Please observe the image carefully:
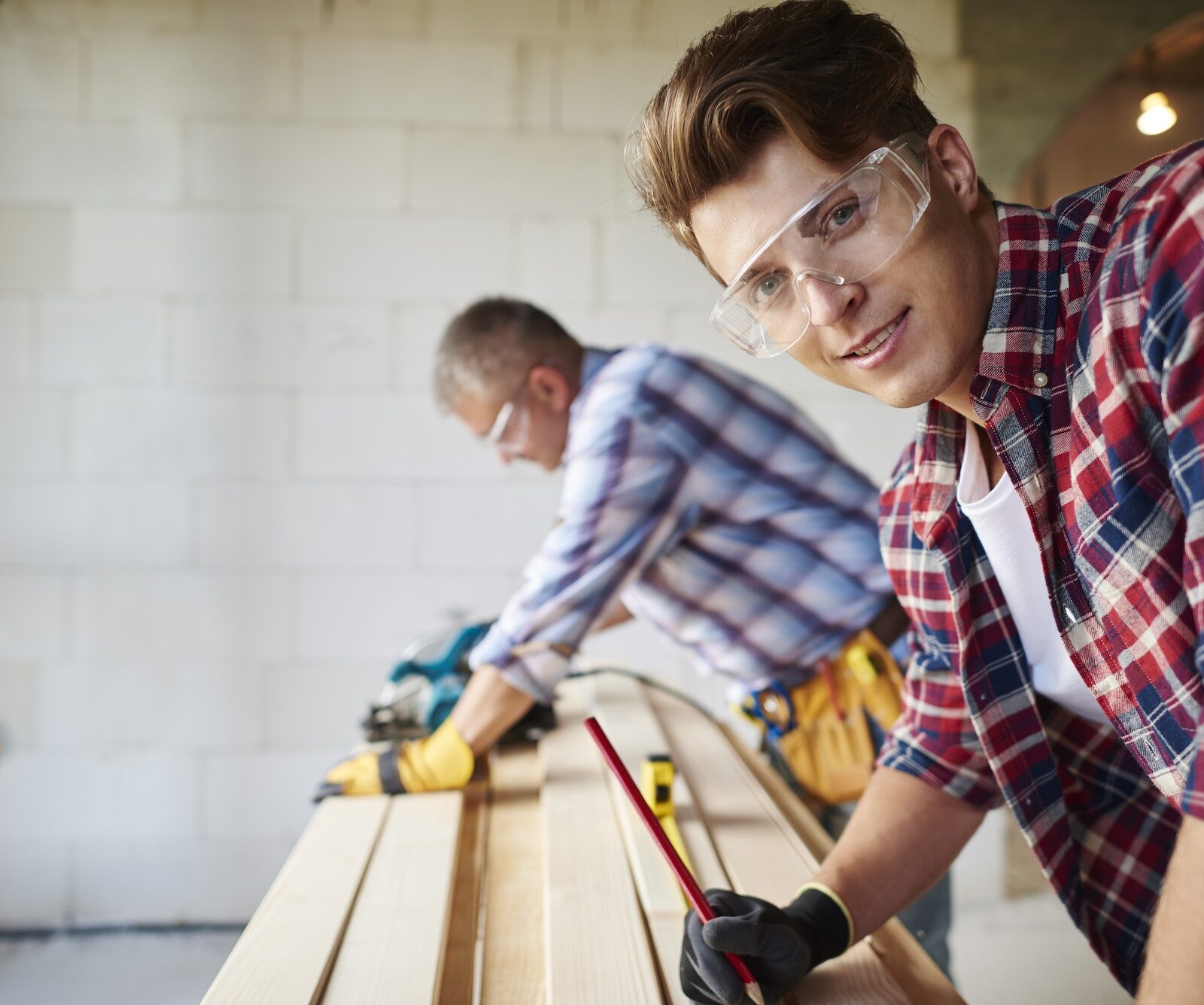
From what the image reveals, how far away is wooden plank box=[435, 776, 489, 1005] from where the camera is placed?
1049mm

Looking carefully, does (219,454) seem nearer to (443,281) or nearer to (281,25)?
(443,281)

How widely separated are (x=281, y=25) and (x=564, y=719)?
101 inches

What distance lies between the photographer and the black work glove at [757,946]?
3.11 ft

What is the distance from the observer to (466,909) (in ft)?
4.14

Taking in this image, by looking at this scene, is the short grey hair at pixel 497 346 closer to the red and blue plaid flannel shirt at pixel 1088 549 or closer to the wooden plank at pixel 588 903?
the wooden plank at pixel 588 903

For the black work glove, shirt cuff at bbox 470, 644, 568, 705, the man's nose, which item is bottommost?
the black work glove

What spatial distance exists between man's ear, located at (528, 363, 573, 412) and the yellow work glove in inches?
30.7

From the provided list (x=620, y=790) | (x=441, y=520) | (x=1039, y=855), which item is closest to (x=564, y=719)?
(x=620, y=790)

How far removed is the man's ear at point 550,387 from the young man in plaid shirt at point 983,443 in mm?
1070

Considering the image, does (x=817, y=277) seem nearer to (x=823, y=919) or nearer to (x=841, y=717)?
(x=823, y=919)

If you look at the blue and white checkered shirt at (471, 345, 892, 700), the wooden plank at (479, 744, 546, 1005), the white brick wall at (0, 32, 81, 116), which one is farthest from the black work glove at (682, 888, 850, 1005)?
the white brick wall at (0, 32, 81, 116)

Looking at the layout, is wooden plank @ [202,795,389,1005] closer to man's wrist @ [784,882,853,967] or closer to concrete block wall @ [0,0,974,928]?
man's wrist @ [784,882,853,967]

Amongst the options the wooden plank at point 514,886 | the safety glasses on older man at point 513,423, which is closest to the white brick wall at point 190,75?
the safety glasses on older man at point 513,423

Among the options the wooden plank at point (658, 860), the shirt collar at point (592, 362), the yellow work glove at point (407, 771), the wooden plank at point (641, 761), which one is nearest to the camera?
the wooden plank at point (658, 860)
